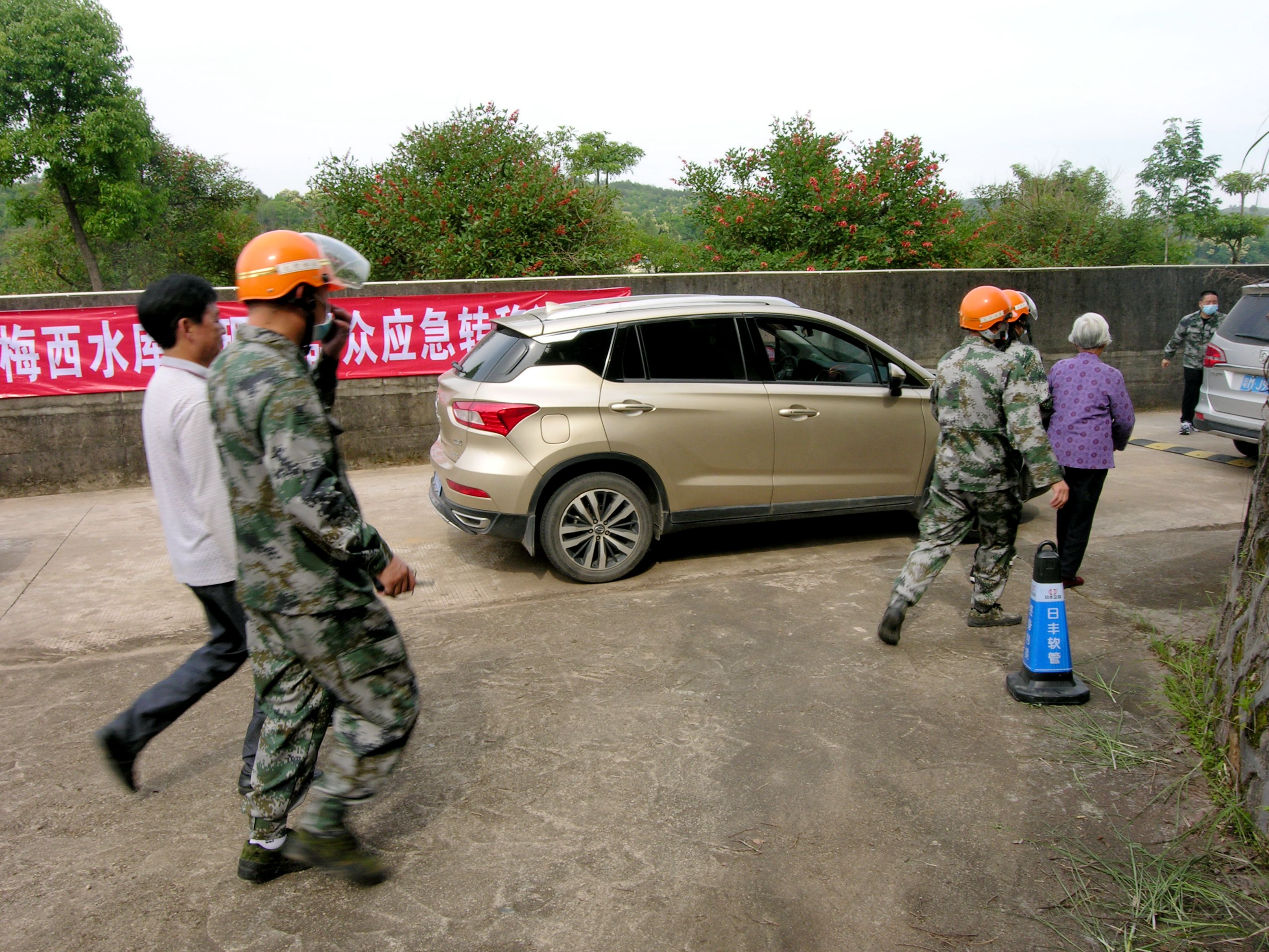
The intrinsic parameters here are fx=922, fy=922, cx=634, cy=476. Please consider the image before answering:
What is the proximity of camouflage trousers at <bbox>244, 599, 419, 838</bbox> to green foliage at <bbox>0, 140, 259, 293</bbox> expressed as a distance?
31576mm

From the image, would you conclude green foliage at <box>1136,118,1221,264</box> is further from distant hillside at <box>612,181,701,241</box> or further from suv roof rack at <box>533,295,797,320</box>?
suv roof rack at <box>533,295,797,320</box>

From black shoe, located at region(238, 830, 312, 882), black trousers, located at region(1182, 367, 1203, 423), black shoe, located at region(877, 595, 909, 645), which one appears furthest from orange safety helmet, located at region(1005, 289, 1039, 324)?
black trousers, located at region(1182, 367, 1203, 423)

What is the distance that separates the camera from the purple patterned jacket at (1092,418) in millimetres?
5355

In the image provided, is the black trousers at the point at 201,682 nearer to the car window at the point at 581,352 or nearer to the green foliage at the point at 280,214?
the car window at the point at 581,352

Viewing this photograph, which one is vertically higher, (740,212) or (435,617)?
(740,212)

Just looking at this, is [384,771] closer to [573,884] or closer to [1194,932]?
[573,884]

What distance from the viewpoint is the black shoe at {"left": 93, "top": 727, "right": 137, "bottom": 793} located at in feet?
10.7

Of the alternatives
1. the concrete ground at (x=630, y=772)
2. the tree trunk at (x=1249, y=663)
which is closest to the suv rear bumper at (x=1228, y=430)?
the concrete ground at (x=630, y=772)

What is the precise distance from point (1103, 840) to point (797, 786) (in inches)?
40.9

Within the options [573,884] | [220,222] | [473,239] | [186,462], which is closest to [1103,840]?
[573,884]

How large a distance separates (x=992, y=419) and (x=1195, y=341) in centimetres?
744

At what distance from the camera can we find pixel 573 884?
9.63ft

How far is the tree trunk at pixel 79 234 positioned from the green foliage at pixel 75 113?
0.04 meters

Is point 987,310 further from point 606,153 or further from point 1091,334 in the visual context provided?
point 606,153
